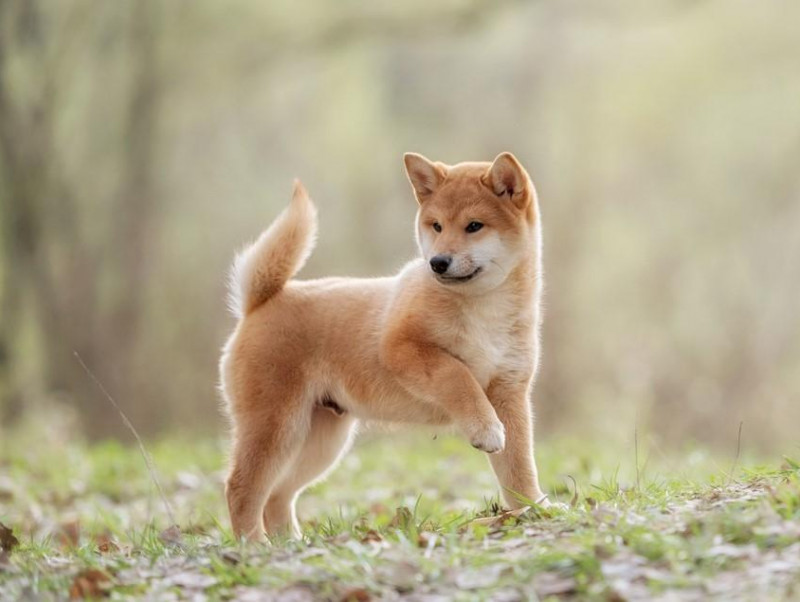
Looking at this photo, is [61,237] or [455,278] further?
[61,237]

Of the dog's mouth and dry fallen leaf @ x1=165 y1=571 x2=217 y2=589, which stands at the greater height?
the dog's mouth

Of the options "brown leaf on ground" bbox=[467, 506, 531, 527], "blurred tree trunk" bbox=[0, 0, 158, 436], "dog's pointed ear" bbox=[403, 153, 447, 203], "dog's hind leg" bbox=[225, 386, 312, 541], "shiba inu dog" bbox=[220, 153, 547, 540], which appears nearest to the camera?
"brown leaf on ground" bbox=[467, 506, 531, 527]

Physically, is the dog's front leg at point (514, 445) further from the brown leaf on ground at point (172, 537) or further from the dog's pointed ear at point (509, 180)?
the brown leaf on ground at point (172, 537)

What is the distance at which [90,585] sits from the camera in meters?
4.37

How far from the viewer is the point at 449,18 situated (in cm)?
1739

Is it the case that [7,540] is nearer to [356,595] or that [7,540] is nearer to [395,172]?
[356,595]

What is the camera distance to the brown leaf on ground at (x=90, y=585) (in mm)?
4334

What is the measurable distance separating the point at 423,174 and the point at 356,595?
8.26 ft

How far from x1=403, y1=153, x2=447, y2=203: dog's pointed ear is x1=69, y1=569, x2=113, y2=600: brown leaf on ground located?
2430 mm

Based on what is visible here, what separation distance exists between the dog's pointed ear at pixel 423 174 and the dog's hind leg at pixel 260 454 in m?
1.15

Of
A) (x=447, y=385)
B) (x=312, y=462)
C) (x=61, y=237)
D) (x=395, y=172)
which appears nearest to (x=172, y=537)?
(x=312, y=462)

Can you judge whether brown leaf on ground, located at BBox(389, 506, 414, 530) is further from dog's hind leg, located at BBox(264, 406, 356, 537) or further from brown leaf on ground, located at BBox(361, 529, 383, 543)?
dog's hind leg, located at BBox(264, 406, 356, 537)

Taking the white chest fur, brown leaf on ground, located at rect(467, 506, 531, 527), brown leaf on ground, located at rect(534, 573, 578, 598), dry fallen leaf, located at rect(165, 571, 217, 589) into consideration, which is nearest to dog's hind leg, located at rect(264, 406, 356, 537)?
the white chest fur

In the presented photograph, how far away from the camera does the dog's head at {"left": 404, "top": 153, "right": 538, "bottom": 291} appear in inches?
219
